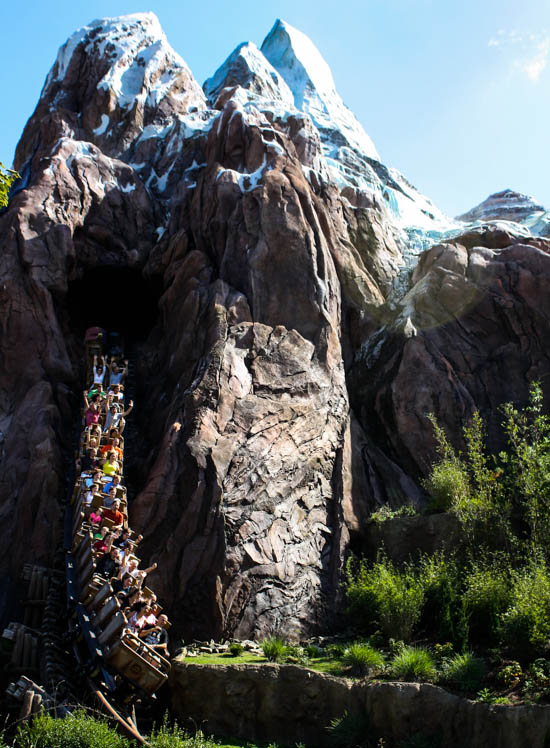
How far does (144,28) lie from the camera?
46438mm

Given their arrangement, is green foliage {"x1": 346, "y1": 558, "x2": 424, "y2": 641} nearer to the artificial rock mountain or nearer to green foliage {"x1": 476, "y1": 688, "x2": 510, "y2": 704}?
the artificial rock mountain

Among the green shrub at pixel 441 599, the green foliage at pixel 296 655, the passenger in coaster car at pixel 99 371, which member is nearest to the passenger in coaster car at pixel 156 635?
the green foliage at pixel 296 655

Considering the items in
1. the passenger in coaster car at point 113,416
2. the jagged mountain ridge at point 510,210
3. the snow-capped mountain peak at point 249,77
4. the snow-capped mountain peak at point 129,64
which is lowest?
the passenger in coaster car at point 113,416

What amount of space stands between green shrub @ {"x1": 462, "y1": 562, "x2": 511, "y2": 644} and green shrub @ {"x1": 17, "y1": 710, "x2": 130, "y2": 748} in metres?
6.74

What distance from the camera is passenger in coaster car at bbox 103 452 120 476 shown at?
18.8 meters

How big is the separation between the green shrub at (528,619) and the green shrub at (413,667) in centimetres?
149

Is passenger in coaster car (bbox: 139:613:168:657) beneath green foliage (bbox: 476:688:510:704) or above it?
above

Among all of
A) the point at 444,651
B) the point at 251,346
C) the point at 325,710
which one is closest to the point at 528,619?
the point at 444,651

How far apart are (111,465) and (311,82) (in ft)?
165

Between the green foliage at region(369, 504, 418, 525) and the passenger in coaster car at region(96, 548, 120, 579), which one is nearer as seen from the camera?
the passenger in coaster car at region(96, 548, 120, 579)

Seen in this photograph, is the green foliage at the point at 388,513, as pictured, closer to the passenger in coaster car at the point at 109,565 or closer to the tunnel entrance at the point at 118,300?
the passenger in coaster car at the point at 109,565

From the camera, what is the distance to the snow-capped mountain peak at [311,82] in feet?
170

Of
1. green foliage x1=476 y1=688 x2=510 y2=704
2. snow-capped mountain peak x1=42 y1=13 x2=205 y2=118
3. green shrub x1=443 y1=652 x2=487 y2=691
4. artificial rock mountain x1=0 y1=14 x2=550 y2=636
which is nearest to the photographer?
green foliage x1=476 y1=688 x2=510 y2=704

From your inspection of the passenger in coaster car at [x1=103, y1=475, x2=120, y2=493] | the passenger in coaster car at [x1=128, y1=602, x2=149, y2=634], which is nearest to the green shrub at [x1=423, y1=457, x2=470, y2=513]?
the passenger in coaster car at [x1=128, y1=602, x2=149, y2=634]
